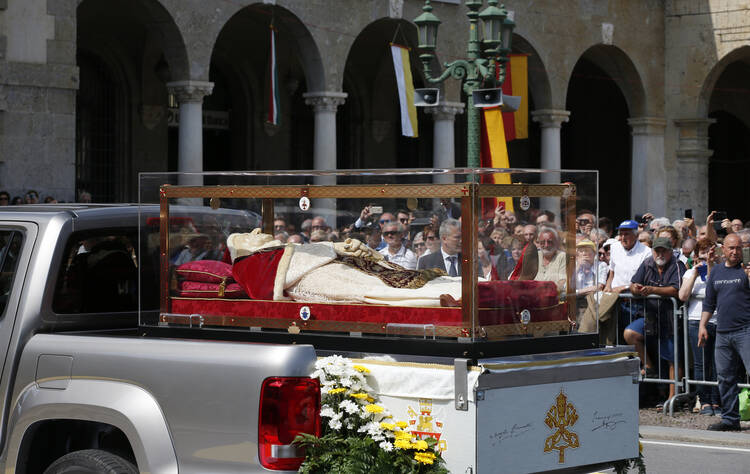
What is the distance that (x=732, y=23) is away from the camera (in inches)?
1165

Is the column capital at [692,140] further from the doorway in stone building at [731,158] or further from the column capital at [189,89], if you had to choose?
the column capital at [189,89]

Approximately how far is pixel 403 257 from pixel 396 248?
58 mm

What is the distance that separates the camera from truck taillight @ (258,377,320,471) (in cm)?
491

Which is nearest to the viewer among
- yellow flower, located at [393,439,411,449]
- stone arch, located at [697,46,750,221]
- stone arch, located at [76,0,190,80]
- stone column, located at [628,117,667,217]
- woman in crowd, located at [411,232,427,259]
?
yellow flower, located at [393,439,411,449]

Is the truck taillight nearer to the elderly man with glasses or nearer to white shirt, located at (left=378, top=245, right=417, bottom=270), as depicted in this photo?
white shirt, located at (left=378, top=245, right=417, bottom=270)

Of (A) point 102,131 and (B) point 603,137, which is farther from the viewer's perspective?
(B) point 603,137

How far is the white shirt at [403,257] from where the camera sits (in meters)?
5.98

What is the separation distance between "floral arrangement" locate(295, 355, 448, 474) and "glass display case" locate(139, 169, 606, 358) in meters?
0.49

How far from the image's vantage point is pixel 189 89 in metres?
21.8

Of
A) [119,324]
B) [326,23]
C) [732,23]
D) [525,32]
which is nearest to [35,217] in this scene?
[119,324]

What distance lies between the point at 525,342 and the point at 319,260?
1.12 meters

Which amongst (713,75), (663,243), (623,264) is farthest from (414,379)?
(713,75)

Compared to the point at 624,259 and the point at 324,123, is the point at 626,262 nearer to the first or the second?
the point at 624,259

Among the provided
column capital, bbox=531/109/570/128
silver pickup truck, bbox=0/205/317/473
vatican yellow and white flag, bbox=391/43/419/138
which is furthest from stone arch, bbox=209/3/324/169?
silver pickup truck, bbox=0/205/317/473
